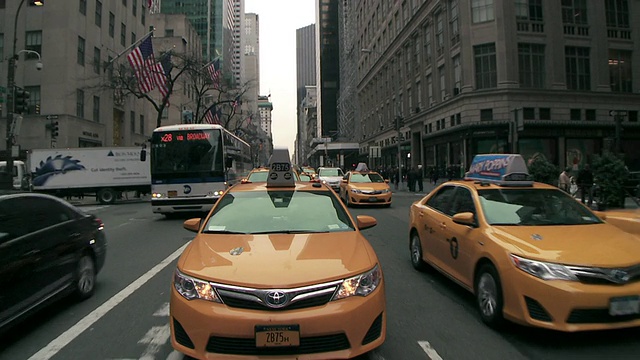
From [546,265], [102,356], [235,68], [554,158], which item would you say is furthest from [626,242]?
[235,68]

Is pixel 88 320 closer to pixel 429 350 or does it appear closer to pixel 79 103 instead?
pixel 429 350

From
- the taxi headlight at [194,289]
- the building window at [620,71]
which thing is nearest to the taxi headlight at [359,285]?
the taxi headlight at [194,289]

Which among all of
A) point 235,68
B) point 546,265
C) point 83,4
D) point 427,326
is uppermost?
point 235,68

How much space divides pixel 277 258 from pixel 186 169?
1119 centimetres

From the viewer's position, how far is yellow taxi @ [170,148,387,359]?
2936 millimetres

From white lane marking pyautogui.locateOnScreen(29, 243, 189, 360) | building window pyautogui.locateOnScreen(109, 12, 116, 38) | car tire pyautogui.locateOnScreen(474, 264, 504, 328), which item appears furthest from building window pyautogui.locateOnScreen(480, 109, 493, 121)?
building window pyautogui.locateOnScreen(109, 12, 116, 38)

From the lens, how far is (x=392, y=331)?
4.30 m

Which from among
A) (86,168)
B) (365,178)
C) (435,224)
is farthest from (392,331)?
(86,168)

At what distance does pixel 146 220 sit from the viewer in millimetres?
14594

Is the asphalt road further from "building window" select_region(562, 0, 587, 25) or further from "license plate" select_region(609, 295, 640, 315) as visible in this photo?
"building window" select_region(562, 0, 587, 25)

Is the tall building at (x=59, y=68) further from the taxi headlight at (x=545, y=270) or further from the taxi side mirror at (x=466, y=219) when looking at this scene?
the taxi headlight at (x=545, y=270)

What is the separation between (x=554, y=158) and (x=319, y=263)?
36.1 meters

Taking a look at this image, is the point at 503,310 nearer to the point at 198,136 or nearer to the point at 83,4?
the point at 198,136

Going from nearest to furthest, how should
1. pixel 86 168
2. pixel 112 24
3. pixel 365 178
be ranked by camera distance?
pixel 365 178, pixel 86 168, pixel 112 24
